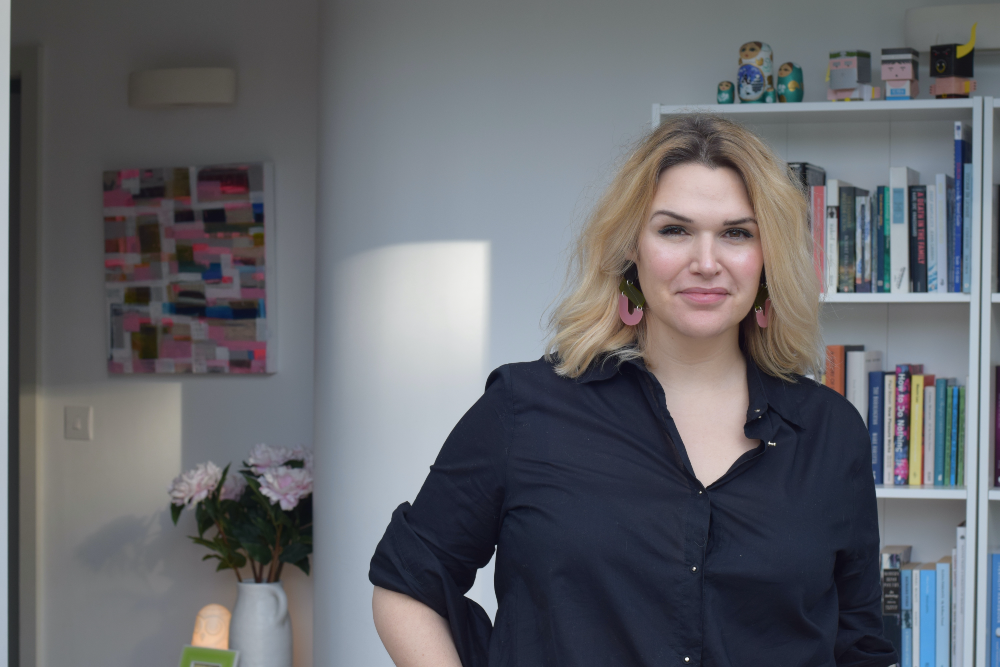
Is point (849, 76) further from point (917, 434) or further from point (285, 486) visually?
point (285, 486)

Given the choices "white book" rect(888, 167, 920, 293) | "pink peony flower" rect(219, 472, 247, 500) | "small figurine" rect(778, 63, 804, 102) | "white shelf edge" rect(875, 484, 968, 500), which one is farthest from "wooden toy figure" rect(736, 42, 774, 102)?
"pink peony flower" rect(219, 472, 247, 500)

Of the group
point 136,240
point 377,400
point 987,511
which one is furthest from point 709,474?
point 136,240

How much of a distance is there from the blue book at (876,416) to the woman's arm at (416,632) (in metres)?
1.52

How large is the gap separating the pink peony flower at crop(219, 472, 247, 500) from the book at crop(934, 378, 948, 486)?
205cm

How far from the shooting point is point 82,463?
363cm

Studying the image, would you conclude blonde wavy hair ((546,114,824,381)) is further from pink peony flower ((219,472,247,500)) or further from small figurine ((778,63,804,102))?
pink peony flower ((219,472,247,500))

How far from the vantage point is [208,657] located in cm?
307

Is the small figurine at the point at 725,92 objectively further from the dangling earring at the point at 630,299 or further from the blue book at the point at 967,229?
the dangling earring at the point at 630,299

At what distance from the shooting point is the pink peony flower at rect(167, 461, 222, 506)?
3131 millimetres

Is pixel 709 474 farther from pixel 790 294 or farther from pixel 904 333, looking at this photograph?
pixel 904 333

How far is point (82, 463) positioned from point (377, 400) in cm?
147

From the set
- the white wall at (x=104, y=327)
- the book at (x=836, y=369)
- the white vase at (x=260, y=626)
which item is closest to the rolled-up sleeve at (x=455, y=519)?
the book at (x=836, y=369)

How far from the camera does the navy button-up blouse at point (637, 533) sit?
1205mm

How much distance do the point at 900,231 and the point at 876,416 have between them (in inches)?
18.2
